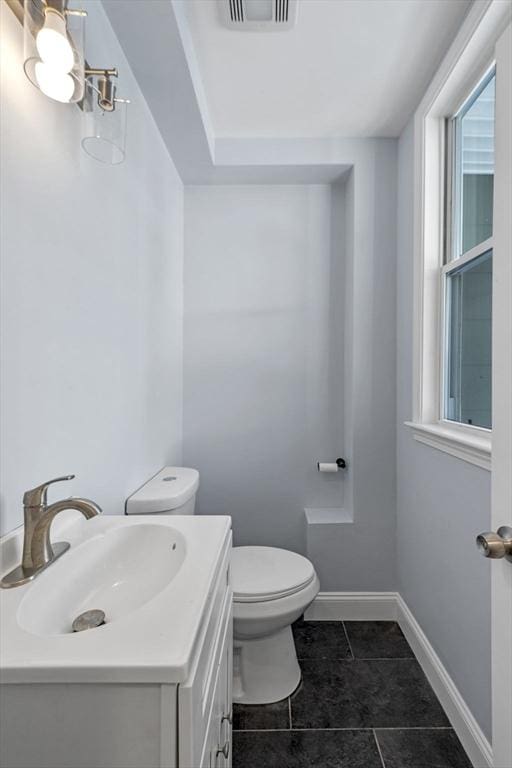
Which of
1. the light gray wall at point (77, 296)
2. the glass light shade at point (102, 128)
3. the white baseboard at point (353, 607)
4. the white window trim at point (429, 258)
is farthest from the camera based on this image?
the white baseboard at point (353, 607)

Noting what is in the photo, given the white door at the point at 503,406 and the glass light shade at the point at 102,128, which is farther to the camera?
the glass light shade at the point at 102,128

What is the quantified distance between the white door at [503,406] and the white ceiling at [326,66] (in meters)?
0.86

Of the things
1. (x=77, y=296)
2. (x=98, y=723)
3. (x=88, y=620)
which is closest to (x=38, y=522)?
(x=88, y=620)

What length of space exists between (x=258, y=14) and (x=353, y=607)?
254cm

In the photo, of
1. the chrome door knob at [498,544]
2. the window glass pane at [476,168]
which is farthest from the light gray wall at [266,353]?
the chrome door knob at [498,544]

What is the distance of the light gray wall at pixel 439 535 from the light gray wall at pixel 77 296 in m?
1.16

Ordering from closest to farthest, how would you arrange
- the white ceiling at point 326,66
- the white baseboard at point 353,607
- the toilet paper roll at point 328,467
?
1. the white ceiling at point 326,66
2. the white baseboard at point 353,607
3. the toilet paper roll at point 328,467

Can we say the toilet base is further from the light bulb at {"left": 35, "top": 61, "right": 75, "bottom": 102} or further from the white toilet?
the light bulb at {"left": 35, "top": 61, "right": 75, "bottom": 102}

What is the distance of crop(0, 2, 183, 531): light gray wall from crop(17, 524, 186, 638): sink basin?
169 mm

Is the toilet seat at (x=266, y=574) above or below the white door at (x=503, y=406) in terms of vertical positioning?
below

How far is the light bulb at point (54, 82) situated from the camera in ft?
2.52

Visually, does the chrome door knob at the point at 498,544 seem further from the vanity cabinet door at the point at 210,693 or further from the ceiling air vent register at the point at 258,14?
the ceiling air vent register at the point at 258,14

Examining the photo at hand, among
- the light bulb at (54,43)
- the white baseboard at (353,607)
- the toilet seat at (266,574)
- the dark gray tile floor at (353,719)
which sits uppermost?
the light bulb at (54,43)

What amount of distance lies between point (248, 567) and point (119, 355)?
102cm
